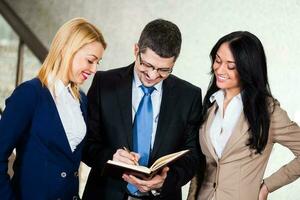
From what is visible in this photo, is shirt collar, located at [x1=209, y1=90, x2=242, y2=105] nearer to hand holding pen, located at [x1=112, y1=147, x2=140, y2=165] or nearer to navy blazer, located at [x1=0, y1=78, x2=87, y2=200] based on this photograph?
hand holding pen, located at [x1=112, y1=147, x2=140, y2=165]

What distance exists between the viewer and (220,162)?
2.19 m

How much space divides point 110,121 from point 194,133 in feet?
1.46

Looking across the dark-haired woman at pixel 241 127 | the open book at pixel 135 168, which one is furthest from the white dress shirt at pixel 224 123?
the open book at pixel 135 168

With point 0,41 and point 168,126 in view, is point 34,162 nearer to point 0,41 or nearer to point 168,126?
point 168,126

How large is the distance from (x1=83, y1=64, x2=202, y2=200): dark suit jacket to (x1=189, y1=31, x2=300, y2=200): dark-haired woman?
0.13 m

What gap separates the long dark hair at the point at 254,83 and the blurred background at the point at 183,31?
1.53 m

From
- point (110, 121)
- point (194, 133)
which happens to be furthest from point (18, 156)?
point (194, 133)

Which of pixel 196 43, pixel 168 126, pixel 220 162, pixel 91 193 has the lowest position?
pixel 91 193

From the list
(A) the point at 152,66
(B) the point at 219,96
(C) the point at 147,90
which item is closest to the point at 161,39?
(A) the point at 152,66

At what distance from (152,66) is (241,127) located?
0.55m

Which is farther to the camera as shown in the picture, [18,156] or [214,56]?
[214,56]

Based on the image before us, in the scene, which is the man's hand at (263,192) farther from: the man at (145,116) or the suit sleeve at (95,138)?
the suit sleeve at (95,138)

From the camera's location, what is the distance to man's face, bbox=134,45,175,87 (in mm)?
1996

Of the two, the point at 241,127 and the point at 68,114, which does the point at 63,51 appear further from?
the point at 241,127
